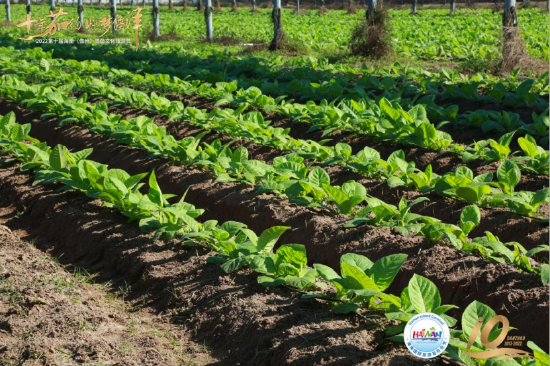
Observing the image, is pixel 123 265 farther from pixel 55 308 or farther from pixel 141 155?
pixel 141 155

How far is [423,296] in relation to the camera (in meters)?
3.23

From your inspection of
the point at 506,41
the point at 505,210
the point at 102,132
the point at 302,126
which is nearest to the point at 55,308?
the point at 505,210

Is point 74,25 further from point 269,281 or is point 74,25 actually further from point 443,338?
point 443,338

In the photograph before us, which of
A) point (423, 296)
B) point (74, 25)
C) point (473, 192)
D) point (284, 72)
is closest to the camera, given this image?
point (423, 296)

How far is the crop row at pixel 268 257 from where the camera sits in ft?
10.4

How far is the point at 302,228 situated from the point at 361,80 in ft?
A: 21.0

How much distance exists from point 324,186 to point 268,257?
1200mm

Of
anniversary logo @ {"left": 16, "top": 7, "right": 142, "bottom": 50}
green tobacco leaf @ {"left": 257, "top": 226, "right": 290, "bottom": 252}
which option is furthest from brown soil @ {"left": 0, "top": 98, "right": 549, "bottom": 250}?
anniversary logo @ {"left": 16, "top": 7, "right": 142, "bottom": 50}

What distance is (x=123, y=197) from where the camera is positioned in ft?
16.7

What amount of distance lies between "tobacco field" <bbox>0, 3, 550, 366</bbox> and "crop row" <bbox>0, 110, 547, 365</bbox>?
0.01m

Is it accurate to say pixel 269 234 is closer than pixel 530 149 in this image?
Yes

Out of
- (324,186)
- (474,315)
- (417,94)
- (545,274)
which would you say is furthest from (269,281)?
(417,94)

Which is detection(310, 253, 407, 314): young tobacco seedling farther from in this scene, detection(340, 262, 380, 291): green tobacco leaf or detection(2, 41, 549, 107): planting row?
detection(2, 41, 549, 107): planting row

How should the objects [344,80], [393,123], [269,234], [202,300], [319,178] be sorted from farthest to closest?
[344,80], [393,123], [319,178], [269,234], [202,300]
